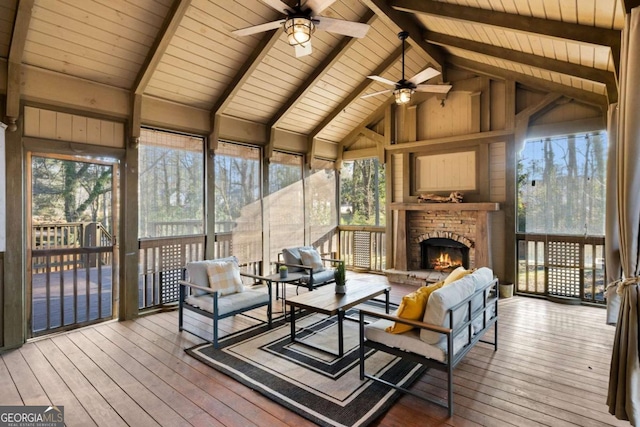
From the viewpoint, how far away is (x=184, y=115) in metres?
5.29

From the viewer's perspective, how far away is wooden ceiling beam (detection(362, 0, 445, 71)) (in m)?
4.34

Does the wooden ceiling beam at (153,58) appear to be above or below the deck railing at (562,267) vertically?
above

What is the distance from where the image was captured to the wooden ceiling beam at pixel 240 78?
4615 mm

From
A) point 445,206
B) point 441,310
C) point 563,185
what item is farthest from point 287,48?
point 563,185

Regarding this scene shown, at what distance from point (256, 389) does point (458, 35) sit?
17.5 feet

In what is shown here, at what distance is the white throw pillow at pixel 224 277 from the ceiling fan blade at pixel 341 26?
10.1 ft

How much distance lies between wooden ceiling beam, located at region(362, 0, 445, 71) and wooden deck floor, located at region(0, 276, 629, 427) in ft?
14.2

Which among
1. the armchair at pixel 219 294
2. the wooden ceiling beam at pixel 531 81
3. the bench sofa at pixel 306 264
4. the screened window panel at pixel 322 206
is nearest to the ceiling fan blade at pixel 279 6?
the armchair at pixel 219 294

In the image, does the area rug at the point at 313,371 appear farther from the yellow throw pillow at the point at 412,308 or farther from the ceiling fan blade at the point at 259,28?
the ceiling fan blade at the point at 259,28

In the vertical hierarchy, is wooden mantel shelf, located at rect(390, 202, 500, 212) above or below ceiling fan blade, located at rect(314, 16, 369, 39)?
below

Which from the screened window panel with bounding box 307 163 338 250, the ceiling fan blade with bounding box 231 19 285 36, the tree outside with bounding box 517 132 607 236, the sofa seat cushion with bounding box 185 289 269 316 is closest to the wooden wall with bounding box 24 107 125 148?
the sofa seat cushion with bounding box 185 289 269 316

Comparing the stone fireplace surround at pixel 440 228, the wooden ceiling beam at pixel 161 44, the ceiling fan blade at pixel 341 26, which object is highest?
the wooden ceiling beam at pixel 161 44

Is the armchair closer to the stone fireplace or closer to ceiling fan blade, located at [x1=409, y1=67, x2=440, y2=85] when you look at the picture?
ceiling fan blade, located at [x1=409, y1=67, x2=440, y2=85]

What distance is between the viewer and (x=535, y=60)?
15.0 feet
